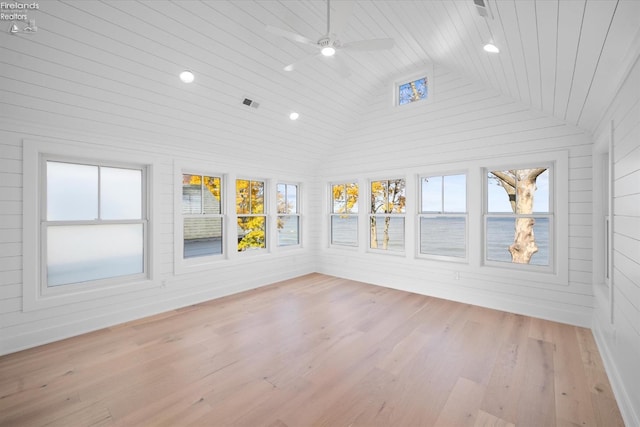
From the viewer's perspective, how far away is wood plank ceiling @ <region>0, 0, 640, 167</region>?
1.93 meters

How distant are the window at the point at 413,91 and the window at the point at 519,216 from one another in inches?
64.4

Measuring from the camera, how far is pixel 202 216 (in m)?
4.46

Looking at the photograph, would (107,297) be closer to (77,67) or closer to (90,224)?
(90,224)

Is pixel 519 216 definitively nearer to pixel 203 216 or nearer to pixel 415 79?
pixel 415 79

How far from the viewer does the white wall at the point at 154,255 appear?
280 centimetres

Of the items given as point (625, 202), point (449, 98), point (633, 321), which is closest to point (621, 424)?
point (633, 321)

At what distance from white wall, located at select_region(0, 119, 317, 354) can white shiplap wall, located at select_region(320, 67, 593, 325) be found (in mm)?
1495

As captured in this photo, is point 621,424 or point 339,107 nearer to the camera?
point 621,424

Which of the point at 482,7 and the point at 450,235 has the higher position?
the point at 482,7

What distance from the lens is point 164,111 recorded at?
3.45 meters

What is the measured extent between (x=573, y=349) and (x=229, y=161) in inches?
195

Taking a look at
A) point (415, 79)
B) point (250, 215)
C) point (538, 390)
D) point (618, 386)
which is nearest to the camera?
point (618, 386)

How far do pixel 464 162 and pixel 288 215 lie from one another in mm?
3386

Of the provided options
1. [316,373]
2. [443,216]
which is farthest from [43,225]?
[443,216]
